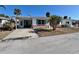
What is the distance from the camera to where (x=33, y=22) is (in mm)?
33250

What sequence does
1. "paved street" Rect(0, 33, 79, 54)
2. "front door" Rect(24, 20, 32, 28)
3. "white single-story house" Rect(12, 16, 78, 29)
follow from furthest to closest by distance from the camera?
"front door" Rect(24, 20, 32, 28) < "white single-story house" Rect(12, 16, 78, 29) < "paved street" Rect(0, 33, 79, 54)

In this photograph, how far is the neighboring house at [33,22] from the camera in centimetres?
3312

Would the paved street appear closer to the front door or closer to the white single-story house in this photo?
the white single-story house

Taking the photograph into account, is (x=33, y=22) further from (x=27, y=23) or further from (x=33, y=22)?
(x=27, y=23)

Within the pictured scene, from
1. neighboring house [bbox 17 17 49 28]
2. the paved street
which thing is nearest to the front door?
neighboring house [bbox 17 17 49 28]

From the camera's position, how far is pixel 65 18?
43344 millimetres

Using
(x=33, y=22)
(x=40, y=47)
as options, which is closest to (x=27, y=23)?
(x=33, y=22)

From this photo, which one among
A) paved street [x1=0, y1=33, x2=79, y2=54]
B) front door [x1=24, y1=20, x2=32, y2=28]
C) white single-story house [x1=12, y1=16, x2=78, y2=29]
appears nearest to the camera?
paved street [x1=0, y1=33, x2=79, y2=54]

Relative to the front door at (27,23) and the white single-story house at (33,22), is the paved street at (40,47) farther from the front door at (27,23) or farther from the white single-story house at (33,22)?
the front door at (27,23)

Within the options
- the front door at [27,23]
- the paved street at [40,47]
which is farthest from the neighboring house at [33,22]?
the paved street at [40,47]

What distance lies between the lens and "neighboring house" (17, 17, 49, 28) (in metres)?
33.1

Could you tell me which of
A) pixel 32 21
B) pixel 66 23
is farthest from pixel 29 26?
pixel 66 23

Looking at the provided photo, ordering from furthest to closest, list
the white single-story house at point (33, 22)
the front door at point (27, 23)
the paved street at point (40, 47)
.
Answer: the front door at point (27, 23) → the white single-story house at point (33, 22) → the paved street at point (40, 47)

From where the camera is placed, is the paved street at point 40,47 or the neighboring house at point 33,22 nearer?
the paved street at point 40,47
